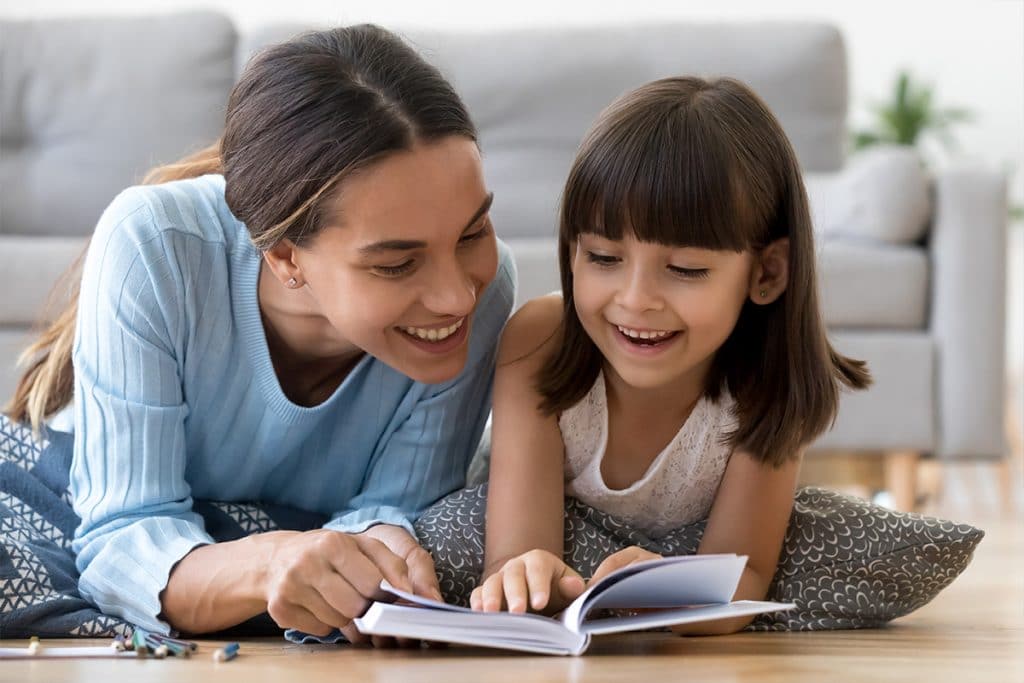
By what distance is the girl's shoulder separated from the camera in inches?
62.1

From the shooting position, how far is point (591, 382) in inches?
62.9

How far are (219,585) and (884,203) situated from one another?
2.27 m

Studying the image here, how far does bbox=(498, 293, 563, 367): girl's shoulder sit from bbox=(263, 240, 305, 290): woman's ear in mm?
268

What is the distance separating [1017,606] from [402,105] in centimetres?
104

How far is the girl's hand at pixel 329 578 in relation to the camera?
3.94 ft

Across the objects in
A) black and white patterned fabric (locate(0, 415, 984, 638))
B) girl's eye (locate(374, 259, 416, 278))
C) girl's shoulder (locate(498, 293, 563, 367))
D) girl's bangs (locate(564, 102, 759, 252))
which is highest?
girl's bangs (locate(564, 102, 759, 252))

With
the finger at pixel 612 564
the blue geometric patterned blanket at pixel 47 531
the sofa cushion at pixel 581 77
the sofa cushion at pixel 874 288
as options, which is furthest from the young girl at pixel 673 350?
the sofa cushion at pixel 581 77

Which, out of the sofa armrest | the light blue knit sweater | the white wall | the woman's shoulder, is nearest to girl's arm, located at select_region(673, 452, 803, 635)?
the light blue knit sweater

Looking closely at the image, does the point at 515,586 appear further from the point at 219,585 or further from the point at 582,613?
the point at 219,585

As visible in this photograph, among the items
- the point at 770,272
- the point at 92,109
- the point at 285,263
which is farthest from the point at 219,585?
the point at 92,109

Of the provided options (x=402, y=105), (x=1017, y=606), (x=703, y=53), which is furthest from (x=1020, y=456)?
(x=402, y=105)

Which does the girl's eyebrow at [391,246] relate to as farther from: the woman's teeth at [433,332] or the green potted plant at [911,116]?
the green potted plant at [911,116]

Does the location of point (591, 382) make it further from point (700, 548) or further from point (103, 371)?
point (103, 371)

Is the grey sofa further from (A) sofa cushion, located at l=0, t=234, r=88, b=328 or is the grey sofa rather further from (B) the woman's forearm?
(B) the woman's forearm
